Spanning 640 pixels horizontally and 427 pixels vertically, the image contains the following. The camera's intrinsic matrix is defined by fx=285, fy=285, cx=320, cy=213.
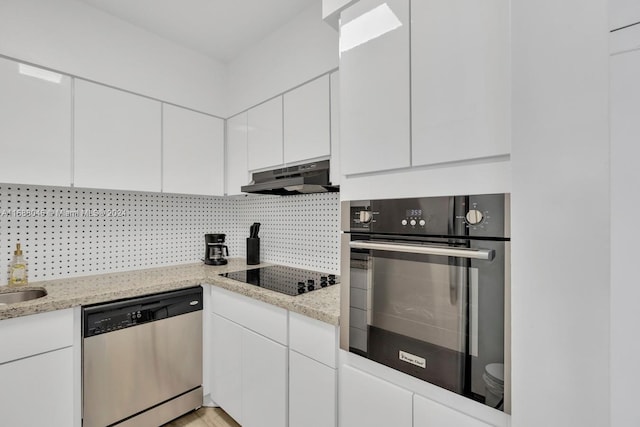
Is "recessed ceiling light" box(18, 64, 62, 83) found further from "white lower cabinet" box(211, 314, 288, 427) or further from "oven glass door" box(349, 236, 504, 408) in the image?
"oven glass door" box(349, 236, 504, 408)

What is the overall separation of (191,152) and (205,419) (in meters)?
1.92

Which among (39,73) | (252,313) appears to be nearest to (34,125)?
(39,73)

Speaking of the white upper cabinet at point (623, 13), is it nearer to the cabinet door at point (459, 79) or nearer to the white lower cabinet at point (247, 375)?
the cabinet door at point (459, 79)

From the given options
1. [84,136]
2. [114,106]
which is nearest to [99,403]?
[84,136]

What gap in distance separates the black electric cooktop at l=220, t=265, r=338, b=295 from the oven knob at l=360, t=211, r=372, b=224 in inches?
23.6

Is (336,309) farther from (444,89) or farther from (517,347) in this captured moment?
(444,89)

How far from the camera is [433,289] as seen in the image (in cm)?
95

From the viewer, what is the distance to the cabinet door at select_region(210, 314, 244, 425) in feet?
5.74

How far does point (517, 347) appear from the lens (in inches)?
30.0

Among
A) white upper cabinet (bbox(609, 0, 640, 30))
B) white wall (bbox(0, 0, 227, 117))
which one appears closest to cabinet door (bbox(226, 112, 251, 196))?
white wall (bbox(0, 0, 227, 117))

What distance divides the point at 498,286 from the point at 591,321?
7.8 inches

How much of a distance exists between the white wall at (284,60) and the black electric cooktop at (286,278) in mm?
1273

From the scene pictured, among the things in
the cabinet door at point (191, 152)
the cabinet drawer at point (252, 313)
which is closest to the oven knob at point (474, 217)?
the cabinet drawer at point (252, 313)

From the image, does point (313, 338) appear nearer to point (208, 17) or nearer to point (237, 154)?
point (237, 154)
